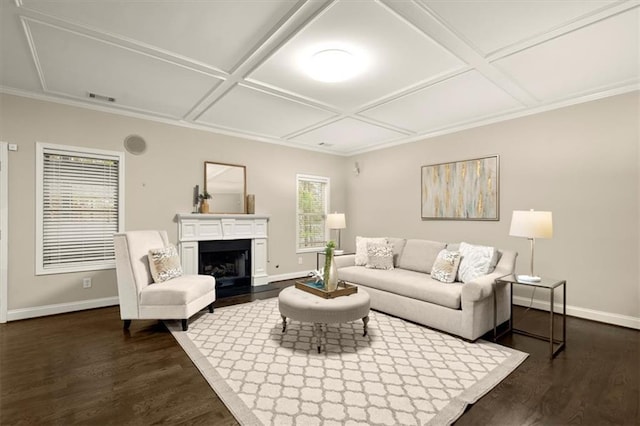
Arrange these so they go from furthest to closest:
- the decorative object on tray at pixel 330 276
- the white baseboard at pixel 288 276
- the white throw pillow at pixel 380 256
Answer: the white baseboard at pixel 288 276
the white throw pillow at pixel 380 256
the decorative object on tray at pixel 330 276

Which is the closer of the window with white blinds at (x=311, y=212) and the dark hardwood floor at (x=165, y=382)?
the dark hardwood floor at (x=165, y=382)

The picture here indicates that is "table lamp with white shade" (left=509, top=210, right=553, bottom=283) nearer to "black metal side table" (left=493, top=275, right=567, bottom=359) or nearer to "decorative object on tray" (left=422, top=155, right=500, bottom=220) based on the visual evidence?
"black metal side table" (left=493, top=275, right=567, bottom=359)

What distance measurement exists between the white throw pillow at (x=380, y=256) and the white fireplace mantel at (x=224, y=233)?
78.0 inches

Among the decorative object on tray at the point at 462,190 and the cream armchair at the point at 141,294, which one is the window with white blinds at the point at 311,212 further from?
the cream armchair at the point at 141,294

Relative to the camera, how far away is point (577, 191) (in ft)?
12.2

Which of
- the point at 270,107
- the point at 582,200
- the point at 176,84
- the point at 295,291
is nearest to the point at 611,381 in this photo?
the point at 582,200

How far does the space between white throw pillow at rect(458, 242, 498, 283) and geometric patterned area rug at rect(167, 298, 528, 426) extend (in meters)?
0.70

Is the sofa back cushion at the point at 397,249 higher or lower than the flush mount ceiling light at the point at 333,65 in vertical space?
lower

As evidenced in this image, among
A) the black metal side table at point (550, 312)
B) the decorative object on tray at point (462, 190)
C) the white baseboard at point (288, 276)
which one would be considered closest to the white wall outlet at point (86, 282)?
the white baseboard at point (288, 276)

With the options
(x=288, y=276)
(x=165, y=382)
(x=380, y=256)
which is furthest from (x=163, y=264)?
(x=380, y=256)

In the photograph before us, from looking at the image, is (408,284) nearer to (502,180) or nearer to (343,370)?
(343,370)

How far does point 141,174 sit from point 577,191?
5703mm

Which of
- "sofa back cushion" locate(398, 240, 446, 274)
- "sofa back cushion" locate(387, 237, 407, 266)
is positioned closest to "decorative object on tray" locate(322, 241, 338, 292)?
"sofa back cushion" locate(398, 240, 446, 274)

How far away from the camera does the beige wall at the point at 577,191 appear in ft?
11.1
